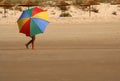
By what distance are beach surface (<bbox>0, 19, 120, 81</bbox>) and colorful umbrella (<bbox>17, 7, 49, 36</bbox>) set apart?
641mm

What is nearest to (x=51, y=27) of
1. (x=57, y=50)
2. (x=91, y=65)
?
(x=57, y=50)

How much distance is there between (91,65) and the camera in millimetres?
13766

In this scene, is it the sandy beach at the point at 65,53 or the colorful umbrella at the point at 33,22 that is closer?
the sandy beach at the point at 65,53

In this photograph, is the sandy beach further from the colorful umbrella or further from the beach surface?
the colorful umbrella

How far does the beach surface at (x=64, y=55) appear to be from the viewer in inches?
492

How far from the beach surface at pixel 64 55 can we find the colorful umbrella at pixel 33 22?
0.64 metres

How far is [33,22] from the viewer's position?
16.8 m

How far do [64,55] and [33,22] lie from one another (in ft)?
5.61

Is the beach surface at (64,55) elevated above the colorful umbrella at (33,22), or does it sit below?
below

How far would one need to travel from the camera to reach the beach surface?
492 inches

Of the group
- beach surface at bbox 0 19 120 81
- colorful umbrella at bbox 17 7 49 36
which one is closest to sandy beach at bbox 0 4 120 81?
beach surface at bbox 0 19 120 81

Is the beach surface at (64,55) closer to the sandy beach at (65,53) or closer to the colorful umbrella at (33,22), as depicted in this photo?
the sandy beach at (65,53)

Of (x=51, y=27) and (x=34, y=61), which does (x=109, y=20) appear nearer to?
(x=51, y=27)

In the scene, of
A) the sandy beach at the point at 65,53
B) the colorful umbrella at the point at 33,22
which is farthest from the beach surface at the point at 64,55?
the colorful umbrella at the point at 33,22
